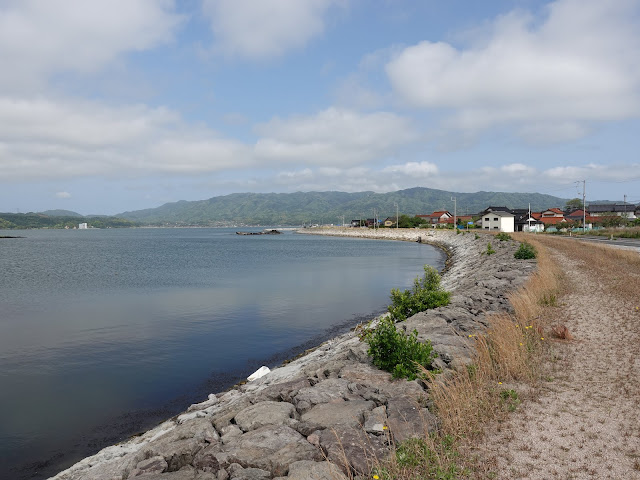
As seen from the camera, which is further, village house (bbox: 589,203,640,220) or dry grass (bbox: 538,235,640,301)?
village house (bbox: 589,203,640,220)

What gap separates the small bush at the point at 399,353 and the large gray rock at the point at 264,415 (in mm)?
2688

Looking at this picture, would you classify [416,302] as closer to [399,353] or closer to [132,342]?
[399,353]

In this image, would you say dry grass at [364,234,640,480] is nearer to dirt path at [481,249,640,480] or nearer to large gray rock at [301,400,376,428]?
dirt path at [481,249,640,480]

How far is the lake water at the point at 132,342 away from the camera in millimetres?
12398

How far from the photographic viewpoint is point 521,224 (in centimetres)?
11681

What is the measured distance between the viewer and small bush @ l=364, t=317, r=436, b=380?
9359mm

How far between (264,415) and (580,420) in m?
5.62

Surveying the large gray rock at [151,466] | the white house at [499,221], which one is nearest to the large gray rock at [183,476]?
the large gray rock at [151,466]

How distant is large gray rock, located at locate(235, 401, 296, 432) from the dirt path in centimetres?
361

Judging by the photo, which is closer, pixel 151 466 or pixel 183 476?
pixel 183 476

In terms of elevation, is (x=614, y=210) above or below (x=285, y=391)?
above

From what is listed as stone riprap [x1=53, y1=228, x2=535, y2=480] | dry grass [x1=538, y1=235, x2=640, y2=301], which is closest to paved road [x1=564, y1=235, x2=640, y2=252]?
dry grass [x1=538, y1=235, x2=640, y2=301]

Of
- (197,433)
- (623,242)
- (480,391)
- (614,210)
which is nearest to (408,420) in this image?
(480,391)

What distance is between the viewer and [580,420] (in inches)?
276
